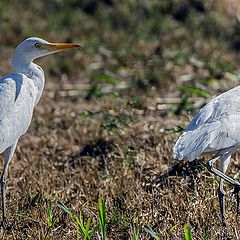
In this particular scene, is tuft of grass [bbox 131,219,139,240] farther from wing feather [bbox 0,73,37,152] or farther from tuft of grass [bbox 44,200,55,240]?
wing feather [bbox 0,73,37,152]

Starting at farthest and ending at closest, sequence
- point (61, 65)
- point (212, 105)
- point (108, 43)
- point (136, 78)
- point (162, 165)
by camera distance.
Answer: point (108, 43) < point (61, 65) < point (136, 78) < point (162, 165) < point (212, 105)

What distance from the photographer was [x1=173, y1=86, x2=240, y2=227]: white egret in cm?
604

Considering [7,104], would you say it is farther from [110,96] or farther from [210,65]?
[210,65]

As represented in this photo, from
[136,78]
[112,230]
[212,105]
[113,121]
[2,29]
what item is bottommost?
[2,29]

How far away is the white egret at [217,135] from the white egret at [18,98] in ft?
4.53

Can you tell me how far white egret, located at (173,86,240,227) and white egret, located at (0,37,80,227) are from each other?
1380 mm

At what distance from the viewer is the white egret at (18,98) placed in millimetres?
6586

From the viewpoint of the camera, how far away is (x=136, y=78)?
11.2m

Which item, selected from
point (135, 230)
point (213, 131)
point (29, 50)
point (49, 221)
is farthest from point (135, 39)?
point (135, 230)

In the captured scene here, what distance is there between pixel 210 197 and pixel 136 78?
15.7ft

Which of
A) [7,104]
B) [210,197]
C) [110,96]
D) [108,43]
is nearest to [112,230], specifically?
[210,197]

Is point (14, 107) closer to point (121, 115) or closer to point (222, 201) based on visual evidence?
point (222, 201)

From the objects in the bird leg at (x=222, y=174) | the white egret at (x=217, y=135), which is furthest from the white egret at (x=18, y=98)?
the bird leg at (x=222, y=174)

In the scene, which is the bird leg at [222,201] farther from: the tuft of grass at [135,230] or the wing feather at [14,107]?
the wing feather at [14,107]
